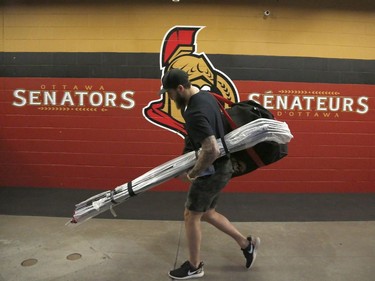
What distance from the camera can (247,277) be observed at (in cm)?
340

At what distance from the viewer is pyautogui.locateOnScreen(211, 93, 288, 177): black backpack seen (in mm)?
3289

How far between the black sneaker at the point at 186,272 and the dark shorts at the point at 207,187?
0.56 meters

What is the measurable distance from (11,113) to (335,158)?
5119 millimetres

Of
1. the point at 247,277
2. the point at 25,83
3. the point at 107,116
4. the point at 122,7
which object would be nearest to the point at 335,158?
the point at 247,277

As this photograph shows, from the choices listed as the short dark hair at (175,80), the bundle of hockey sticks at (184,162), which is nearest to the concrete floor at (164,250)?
the bundle of hockey sticks at (184,162)

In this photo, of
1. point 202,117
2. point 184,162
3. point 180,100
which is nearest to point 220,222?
point 184,162

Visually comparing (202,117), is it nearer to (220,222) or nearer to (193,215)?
(193,215)

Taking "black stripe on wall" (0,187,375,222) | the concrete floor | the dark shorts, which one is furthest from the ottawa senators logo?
the dark shorts

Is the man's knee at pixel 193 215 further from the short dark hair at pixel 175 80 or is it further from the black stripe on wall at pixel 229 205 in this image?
the black stripe on wall at pixel 229 205

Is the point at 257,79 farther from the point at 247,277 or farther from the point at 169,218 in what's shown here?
the point at 247,277

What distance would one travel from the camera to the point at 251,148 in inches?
130

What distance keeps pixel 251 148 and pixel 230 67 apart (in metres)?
2.69

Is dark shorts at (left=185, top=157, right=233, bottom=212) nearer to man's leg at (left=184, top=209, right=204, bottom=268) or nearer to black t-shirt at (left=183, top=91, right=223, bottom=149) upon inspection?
man's leg at (left=184, top=209, right=204, bottom=268)

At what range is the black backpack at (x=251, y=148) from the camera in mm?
3289
